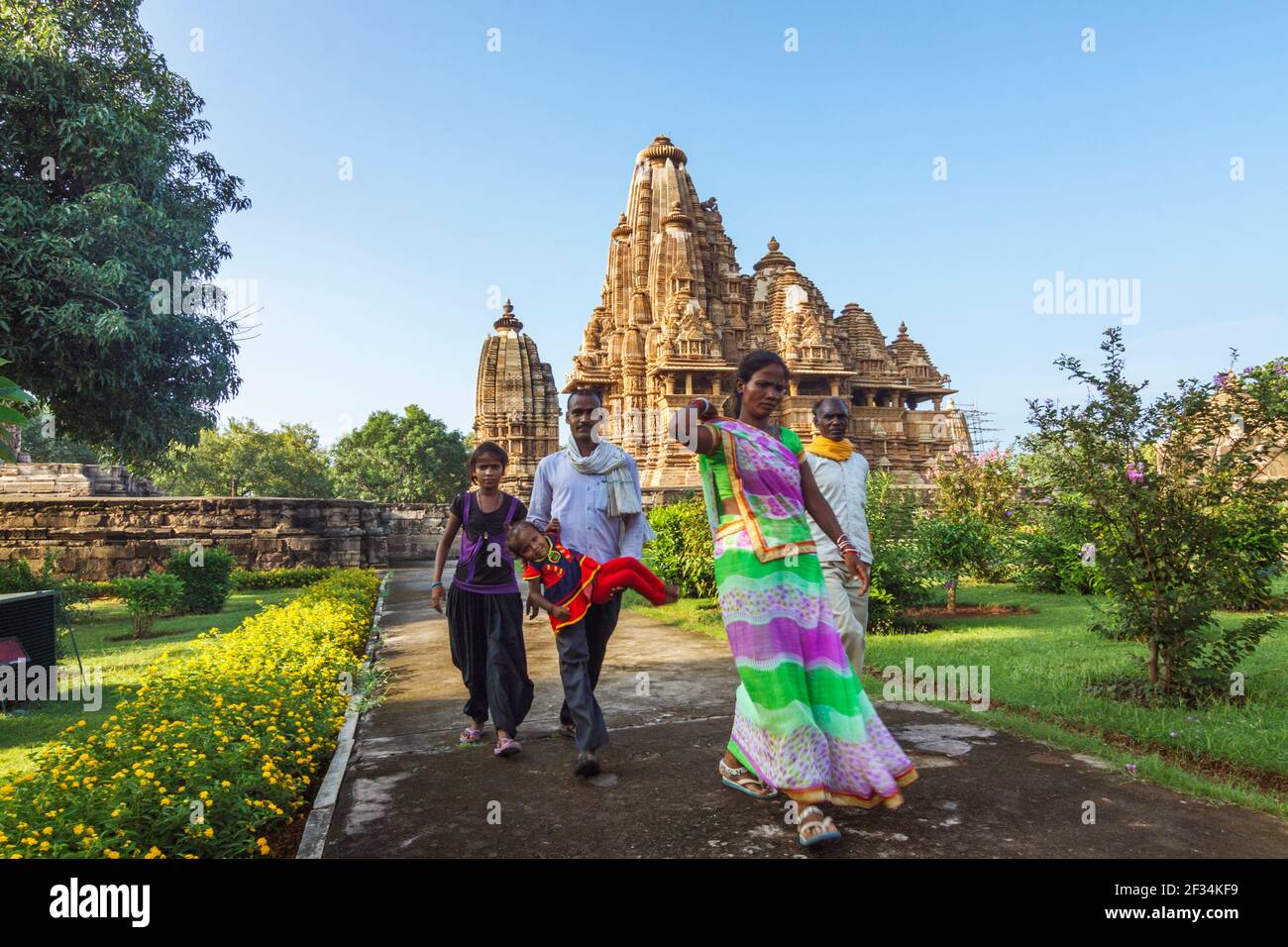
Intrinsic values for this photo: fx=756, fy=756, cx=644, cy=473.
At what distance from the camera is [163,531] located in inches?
545

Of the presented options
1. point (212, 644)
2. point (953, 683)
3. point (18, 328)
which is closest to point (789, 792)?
point (953, 683)

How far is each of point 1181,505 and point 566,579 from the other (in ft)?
12.7

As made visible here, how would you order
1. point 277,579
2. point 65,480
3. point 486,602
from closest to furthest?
point 486,602
point 277,579
point 65,480

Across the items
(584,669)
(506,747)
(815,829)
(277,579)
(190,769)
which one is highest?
(584,669)

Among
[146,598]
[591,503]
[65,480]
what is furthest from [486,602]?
[65,480]

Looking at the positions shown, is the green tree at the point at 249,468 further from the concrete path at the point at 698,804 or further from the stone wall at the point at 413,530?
the concrete path at the point at 698,804

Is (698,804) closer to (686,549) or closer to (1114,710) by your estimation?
(1114,710)

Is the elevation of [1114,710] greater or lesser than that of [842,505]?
lesser

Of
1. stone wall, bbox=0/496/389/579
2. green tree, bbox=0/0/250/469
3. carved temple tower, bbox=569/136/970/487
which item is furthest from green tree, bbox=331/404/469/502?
green tree, bbox=0/0/250/469

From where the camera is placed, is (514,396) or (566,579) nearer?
(566,579)

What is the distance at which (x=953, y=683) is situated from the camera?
5.32 meters

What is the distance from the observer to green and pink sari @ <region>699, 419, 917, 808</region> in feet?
8.95

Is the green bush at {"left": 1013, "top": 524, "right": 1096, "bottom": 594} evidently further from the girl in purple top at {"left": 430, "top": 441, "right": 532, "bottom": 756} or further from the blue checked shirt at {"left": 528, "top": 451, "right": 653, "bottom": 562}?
the girl in purple top at {"left": 430, "top": 441, "right": 532, "bottom": 756}

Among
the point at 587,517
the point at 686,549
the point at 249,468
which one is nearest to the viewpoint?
the point at 587,517
